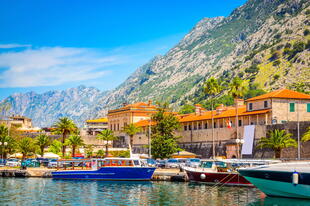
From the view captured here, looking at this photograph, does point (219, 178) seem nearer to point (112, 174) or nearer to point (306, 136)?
point (306, 136)

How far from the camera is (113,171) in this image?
66.8m

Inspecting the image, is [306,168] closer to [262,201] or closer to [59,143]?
Answer: [262,201]

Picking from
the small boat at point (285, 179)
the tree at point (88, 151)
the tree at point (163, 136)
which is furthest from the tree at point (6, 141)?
the small boat at point (285, 179)

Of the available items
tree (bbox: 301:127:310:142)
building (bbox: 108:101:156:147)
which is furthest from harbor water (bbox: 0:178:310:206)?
building (bbox: 108:101:156:147)

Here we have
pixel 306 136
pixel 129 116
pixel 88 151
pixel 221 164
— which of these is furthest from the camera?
pixel 129 116

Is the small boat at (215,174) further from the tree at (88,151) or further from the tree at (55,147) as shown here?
the tree at (55,147)

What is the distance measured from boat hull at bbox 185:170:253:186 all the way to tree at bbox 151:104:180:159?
2738cm

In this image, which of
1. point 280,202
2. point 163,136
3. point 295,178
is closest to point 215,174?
point 280,202

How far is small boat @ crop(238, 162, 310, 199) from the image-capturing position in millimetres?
40438

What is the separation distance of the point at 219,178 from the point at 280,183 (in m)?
15.6

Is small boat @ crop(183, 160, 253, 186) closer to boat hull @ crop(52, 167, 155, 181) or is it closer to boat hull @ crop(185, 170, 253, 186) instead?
boat hull @ crop(185, 170, 253, 186)

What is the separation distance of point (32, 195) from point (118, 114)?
319ft

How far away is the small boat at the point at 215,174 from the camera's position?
5536 cm

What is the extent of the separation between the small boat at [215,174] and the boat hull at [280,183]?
10.2 meters
